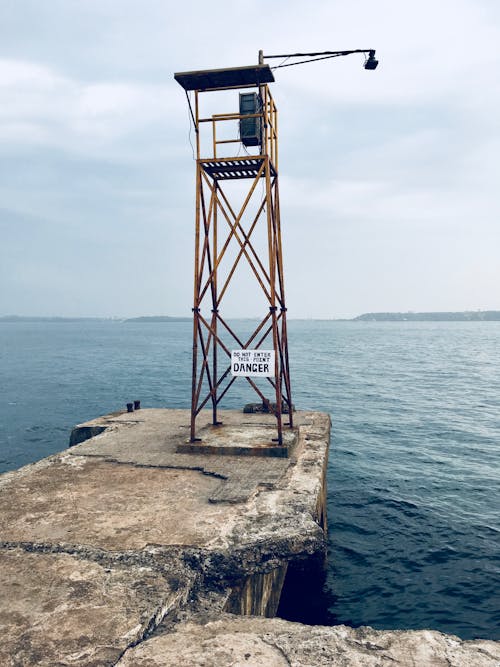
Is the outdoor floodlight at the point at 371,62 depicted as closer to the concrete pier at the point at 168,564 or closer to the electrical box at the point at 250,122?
the electrical box at the point at 250,122

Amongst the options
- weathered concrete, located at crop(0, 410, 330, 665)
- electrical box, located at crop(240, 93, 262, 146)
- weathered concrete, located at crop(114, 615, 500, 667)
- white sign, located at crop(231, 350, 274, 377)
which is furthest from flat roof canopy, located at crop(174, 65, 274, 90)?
weathered concrete, located at crop(114, 615, 500, 667)

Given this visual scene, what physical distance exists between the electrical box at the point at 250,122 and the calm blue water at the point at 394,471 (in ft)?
35.4

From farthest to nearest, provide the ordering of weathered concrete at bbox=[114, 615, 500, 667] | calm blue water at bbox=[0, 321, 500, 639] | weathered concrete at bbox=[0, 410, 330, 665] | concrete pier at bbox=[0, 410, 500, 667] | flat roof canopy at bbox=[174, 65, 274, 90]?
flat roof canopy at bbox=[174, 65, 274, 90] → calm blue water at bbox=[0, 321, 500, 639] → weathered concrete at bbox=[0, 410, 330, 665] → concrete pier at bbox=[0, 410, 500, 667] → weathered concrete at bbox=[114, 615, 500, 667]

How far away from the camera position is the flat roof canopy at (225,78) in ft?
35.4

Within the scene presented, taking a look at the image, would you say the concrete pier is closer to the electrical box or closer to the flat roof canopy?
the electrical box

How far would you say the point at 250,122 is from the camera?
38.0ft

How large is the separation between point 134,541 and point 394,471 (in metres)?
12.7

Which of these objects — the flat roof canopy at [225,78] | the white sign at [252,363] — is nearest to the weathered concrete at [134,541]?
the white sign at [252,363]

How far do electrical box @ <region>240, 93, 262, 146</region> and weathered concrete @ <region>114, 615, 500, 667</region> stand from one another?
10569 mm

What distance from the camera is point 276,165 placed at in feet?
40.0

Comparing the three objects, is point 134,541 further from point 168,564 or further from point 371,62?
point 371,62

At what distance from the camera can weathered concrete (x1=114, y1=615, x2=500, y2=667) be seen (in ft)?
15.1

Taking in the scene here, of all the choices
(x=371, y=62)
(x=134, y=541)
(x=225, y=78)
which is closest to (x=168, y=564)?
(x=134, y=541)

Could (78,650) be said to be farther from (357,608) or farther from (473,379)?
(473,379)
